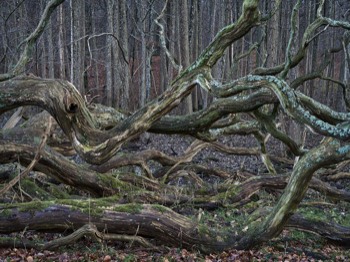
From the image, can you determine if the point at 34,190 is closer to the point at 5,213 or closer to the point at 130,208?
the point at 5,213

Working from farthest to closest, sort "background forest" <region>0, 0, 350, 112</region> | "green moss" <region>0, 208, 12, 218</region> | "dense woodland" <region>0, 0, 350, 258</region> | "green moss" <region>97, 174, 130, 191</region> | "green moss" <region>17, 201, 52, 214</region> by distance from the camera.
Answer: "background forest" <region>0, 0, 350, 112</region>, "green moss" <region>97, 174, 130, 191</region>, "green moss" <region>17, 201, 52, 214</region>, "green moss" <region>0, 208, 12, 218</region>, "dense woodland" <region>0, 0, 350, 258</region>

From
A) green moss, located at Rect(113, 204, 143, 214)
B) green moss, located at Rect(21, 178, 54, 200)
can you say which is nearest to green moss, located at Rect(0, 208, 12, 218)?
green moss, located at Rect(113, 204, 143, 214)

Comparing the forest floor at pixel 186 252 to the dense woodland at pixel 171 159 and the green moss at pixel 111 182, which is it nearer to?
the dense woodland at pixel 171 159

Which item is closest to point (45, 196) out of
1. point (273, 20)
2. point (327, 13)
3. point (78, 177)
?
point (78, 177)

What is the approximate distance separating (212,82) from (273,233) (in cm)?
244

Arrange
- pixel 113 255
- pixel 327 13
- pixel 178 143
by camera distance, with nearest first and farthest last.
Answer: pixel 113 255 < pixel 178 143 < pixel 327 13

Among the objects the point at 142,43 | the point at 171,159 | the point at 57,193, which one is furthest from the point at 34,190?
the point at 142,43

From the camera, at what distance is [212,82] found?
21.5 ft

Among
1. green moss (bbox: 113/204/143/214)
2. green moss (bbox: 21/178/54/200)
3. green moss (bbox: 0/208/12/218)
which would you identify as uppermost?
green moss (bbox: 0/208/12/218)

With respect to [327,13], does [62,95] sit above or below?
below

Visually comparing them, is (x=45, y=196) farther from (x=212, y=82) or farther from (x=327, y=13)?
(x=327, y=13)

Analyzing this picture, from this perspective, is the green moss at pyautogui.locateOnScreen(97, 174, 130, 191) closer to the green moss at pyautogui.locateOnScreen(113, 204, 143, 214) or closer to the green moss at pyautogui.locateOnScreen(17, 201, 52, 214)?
the green moss at pyautogui.locateOnScreen(113, 204, 143, 214)

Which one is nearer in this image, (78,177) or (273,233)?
(273,233)

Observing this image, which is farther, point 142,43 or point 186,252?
point 142,43
